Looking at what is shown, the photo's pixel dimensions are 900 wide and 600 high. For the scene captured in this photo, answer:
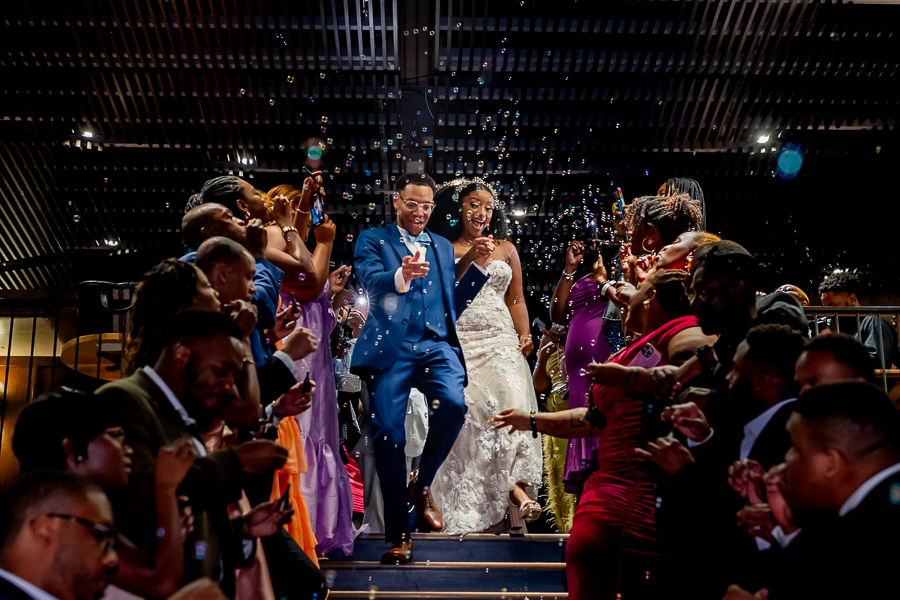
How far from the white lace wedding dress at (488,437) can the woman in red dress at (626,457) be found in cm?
167

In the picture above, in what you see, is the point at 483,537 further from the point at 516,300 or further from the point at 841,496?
the point at 841,496

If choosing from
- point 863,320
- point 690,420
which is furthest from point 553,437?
point 690,420

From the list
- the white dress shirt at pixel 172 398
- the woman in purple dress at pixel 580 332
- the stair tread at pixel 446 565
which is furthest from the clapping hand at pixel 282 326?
the woman in purple dress at pixel 580 332

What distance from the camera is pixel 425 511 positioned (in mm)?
3637

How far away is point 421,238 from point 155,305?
2.05 m

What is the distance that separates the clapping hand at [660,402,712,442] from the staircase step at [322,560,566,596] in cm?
161

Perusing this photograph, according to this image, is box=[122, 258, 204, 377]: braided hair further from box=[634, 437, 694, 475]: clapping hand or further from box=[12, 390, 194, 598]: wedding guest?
box=[634, 437, 694, 475]: clapping hand

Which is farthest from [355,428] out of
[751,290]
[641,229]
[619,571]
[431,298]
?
[751,290]

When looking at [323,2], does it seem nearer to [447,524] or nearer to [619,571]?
[447,524]

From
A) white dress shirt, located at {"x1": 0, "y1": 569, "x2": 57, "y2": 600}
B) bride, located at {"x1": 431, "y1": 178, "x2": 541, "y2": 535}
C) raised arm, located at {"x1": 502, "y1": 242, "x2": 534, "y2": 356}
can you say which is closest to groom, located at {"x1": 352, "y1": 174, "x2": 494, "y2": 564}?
bride, located at {"x1": 431, "y1": 178, "x2": 541, "y2": 535}

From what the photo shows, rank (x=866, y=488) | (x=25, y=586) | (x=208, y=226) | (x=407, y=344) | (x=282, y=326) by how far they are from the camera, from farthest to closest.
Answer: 1. (x=407, y=344)
2. (x=208, y=226)
3. (x=282, y=326)
4. (x=866, y=488)
5. (x=25, y=586)

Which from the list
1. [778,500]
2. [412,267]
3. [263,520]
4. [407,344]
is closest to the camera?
[778,500]

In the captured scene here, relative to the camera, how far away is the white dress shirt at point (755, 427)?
1.60 m

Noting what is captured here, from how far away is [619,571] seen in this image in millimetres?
1955
